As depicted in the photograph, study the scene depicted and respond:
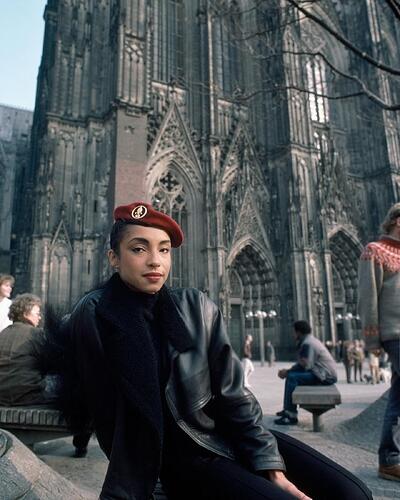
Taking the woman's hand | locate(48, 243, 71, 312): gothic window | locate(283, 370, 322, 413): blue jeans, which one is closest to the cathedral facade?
locate(48, 243, 71, 312): gothic window

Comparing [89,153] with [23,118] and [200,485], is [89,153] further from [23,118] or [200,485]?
[23,118]

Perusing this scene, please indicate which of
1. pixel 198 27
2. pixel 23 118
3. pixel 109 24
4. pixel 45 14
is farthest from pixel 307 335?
pixel 23 118

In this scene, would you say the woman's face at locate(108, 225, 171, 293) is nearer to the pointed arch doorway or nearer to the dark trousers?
the dark trousers

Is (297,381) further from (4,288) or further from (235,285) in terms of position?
(235,285)

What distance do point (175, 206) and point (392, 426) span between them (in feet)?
56.1

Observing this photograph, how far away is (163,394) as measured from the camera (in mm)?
1367

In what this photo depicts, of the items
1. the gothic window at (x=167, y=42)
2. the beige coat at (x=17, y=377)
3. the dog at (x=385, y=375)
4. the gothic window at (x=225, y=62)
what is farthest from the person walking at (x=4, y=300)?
the gothic window at (x=225, y=62)

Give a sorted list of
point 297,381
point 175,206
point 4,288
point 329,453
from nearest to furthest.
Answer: point 329,453 → point 4,288 → point 297,381 → point 175,206

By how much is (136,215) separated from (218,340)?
1.78 ft

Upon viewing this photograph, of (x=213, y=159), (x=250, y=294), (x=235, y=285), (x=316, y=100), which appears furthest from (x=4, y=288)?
(x=316, y=100)

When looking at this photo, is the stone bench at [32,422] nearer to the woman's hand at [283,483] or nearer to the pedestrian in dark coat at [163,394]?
the pedestrian in dark coat at [163,394]

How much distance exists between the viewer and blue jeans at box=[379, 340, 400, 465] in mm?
2932

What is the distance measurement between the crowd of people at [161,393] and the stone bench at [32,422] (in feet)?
2.98

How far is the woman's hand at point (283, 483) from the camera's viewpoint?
1.21 m
